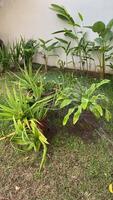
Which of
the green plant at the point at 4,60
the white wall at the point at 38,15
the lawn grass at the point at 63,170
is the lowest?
the lawn grass at the point at 63,170

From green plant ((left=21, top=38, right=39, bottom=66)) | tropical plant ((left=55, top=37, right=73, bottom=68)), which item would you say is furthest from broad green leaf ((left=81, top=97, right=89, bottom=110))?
green plant ((left=21, top=38, right=39, bottom=66))

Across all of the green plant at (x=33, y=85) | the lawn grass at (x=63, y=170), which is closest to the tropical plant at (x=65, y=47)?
the green plant at (x=33, y=85)

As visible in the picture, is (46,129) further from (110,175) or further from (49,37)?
(49,37)

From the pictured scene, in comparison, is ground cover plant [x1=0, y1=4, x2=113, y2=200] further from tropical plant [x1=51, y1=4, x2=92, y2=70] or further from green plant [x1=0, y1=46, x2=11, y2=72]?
green plant [x1=0, y1=46, x2=11, y2=72]

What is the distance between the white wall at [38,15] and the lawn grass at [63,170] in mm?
1340

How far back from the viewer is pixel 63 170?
2197 millimetres

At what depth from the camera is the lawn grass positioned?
2.03 meters

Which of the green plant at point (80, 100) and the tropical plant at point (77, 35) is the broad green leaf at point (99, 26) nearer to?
the tropical plant at point (77, 35)

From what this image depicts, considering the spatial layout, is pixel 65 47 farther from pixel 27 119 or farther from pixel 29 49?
pixel 27 119

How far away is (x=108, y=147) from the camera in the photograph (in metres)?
2.35

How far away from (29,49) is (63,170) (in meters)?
1.90

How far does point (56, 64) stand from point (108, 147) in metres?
1.75

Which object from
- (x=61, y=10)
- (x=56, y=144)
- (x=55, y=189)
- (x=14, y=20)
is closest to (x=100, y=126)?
(x=56, y=144)

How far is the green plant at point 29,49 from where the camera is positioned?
3.71 metres
